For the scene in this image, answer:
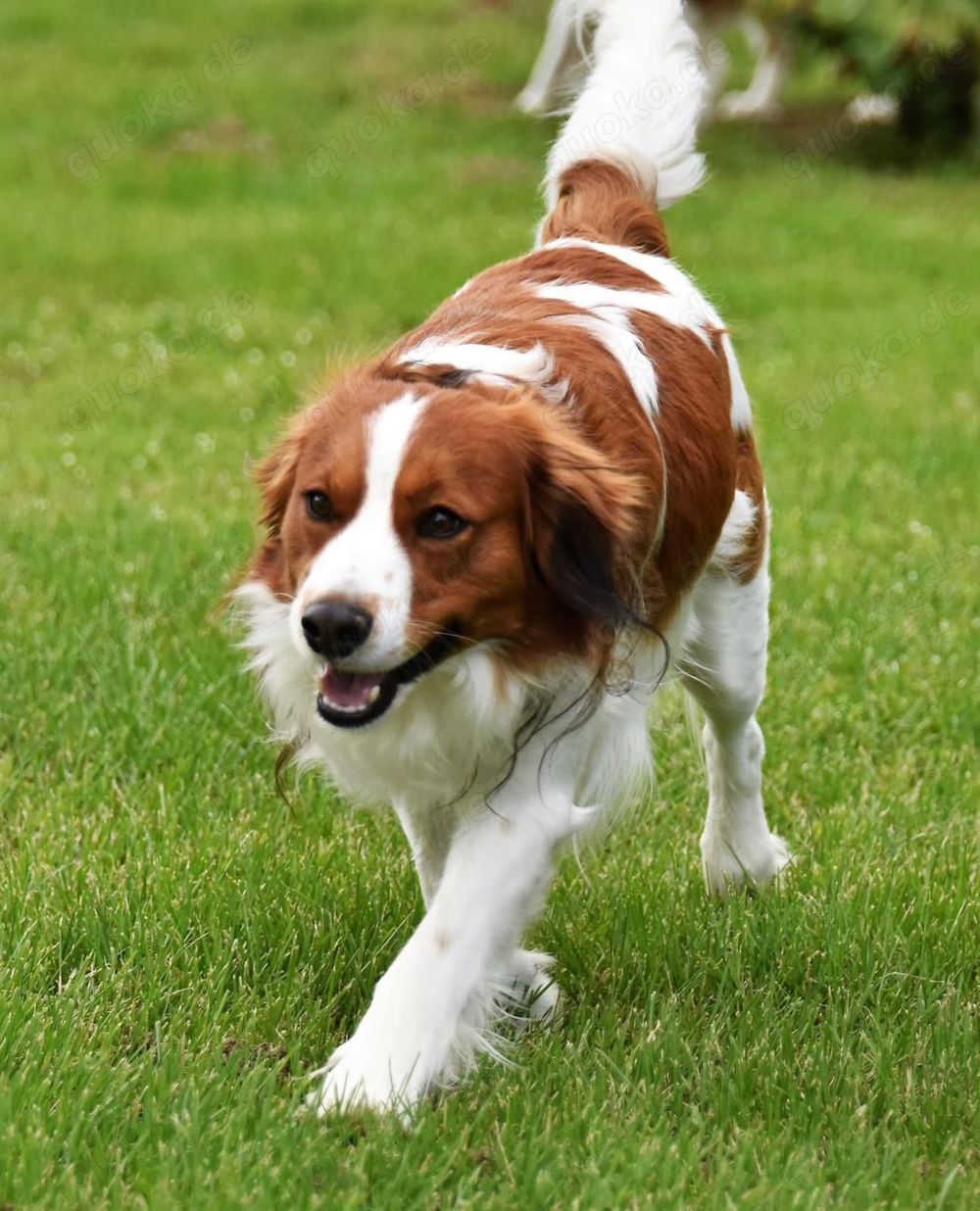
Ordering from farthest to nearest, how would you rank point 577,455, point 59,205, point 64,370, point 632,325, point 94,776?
point 59,205, point 64,370, point 94,776, point 632,325, point 577,455

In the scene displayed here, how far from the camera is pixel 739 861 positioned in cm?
441

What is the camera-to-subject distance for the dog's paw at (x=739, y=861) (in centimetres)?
439

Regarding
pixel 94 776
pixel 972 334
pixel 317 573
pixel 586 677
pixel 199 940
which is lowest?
pixel 972 334

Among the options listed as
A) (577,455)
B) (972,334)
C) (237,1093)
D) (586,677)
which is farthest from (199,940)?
(972,334)

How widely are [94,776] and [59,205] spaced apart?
8.35m

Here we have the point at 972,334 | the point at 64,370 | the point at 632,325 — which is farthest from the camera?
the point at 972,334

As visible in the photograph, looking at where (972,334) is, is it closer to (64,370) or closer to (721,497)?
(64,370)

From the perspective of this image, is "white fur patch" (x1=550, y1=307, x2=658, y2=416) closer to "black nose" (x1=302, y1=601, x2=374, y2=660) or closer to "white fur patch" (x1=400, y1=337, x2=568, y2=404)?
"white fur patch" (x1=400, y1=337, x2=568, y2=404)

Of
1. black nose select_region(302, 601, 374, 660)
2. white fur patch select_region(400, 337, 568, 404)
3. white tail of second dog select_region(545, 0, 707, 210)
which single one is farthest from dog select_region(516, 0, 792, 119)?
black nose select_region(302, 601, 374, 660)

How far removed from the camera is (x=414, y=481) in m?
3.04

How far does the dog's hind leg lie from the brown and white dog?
0.65 ft

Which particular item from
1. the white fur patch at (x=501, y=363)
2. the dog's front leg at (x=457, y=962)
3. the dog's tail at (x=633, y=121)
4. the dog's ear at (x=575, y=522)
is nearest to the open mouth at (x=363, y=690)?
the dog's ear at (x=575, y=522)

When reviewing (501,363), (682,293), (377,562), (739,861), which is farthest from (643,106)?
(377,562)

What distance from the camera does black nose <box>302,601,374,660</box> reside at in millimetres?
2928
